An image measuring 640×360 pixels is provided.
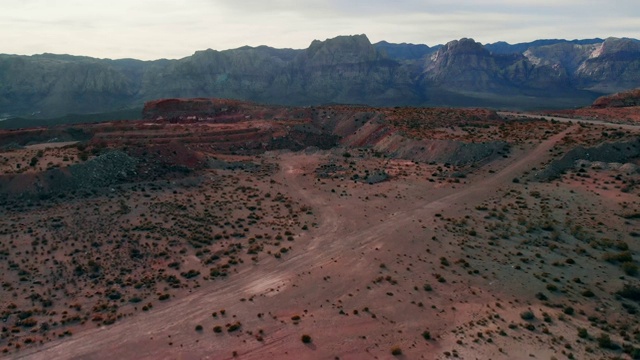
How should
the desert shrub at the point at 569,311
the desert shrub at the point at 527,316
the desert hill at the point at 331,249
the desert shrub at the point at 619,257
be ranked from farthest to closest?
1. the desert shrub at the point at 619,257
2. the desert shrub at the point at 569,311
3. the desert shrub at the point at 527,316
4. the desert hill at the point at 331,249

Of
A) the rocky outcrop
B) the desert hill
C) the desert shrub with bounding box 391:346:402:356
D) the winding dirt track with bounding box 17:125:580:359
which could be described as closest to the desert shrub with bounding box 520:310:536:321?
the desert hill

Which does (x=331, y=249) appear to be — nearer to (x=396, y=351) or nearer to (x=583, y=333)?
(x=396, y=351)

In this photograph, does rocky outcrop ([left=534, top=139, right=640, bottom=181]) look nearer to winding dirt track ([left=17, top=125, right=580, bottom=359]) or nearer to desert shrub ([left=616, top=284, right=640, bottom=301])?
winding dirt track ([left=17, top=125, right=580, bottom=359])

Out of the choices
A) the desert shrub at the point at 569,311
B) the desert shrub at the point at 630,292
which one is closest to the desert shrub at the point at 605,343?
the desert shrub at the point at 569,311

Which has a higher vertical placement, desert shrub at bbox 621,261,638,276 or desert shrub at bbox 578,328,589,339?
desert shrub at bbox 621,261,638,276

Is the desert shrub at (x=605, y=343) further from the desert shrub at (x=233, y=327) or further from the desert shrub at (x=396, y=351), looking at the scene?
the desert shrub at (x=233, y=327)

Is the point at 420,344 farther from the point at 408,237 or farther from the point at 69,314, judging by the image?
the point at 69,314

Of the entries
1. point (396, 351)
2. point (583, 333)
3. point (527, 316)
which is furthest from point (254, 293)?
point (583, 333)

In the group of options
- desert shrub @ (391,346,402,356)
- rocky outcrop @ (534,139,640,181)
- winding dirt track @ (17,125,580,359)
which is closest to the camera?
desert shrub @ (391,346,402,356)

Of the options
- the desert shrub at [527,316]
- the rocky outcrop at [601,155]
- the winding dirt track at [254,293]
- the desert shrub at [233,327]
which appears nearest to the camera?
the winding dirt track at [254,293]
